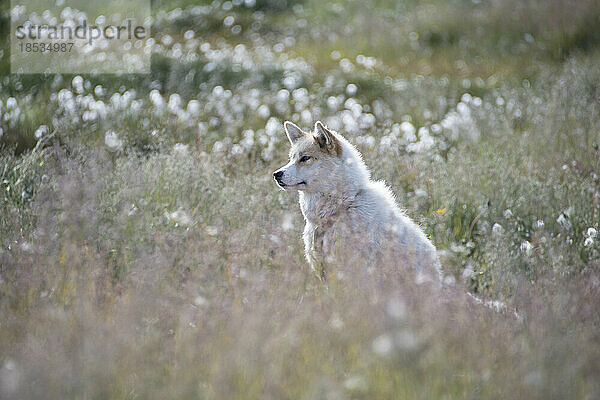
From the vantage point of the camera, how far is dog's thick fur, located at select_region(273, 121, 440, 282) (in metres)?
4.50

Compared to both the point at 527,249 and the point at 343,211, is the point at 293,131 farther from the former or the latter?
the point at 527,249

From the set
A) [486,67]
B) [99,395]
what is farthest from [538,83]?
[99,395]

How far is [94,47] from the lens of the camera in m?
10.6

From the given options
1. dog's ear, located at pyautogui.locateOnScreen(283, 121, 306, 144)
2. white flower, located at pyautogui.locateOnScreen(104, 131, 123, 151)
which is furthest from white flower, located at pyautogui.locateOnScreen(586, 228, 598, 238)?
white flower, located at pyautogui.locateOnScreen(104, 131, 123, 151)

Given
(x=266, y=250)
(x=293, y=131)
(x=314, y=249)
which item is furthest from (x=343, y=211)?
(x=293, y=131)

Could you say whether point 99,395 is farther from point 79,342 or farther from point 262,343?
point 262,343

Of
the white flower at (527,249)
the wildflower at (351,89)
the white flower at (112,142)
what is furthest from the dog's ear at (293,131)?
the wildflower at (351,89)

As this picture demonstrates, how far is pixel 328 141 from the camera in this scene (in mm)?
5266

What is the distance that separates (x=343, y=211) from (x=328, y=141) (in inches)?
27.2

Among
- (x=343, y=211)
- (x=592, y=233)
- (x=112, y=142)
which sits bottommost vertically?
(x=112, y=142)

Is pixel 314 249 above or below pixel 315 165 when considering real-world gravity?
below

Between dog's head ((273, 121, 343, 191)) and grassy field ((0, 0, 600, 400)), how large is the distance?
0.41 meters

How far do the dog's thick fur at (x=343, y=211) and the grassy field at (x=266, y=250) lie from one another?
0.29 metres

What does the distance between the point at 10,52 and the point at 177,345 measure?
9086mm
